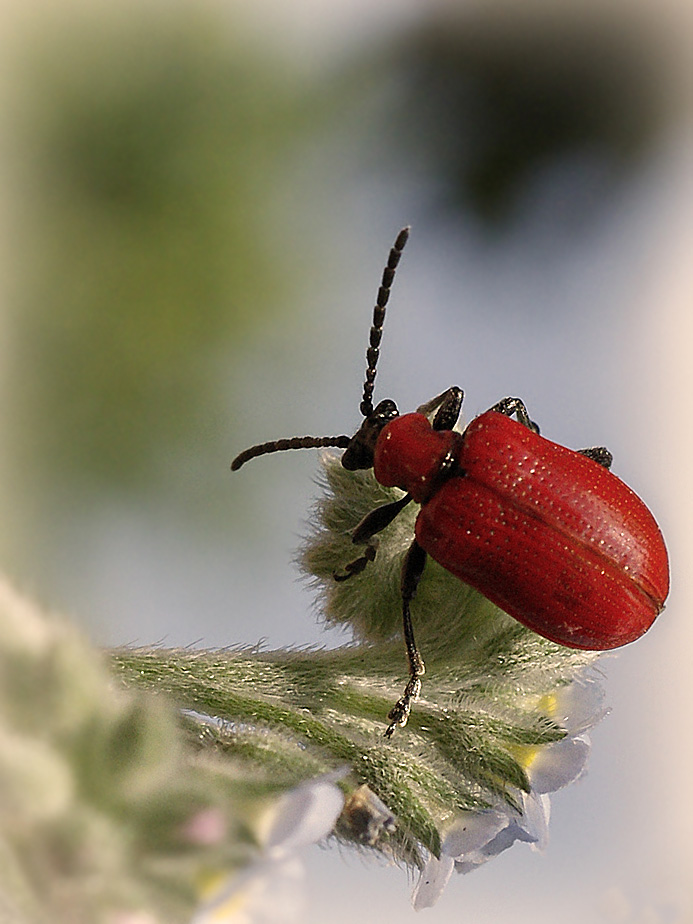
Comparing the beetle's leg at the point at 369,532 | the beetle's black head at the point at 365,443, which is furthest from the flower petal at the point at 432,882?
the beetle's black head at the point at 365,443

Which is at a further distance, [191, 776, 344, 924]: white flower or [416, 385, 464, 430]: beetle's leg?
[416, 385, 464, 430]: beetle's leg

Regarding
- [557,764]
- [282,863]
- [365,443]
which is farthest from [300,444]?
[282,863]

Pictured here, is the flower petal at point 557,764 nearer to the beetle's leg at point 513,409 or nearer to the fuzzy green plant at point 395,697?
the fuzzy green plant at point 395,697

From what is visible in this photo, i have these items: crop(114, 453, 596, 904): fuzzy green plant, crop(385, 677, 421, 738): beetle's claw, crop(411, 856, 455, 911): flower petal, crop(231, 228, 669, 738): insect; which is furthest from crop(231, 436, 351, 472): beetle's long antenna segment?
crop(411, 856, 455, 911): flower petal

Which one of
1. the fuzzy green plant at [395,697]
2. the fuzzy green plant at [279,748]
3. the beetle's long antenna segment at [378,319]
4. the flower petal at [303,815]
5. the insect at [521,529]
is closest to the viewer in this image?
the fuzzy green plant at [279,748]

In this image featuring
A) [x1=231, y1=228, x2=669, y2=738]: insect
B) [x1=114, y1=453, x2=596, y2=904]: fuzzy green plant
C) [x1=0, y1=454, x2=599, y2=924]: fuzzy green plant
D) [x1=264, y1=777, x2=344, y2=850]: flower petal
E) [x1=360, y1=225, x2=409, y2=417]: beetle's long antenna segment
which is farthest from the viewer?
[x1=360, y1=225, x2=409, y2=417]: beetle's long antenna segment

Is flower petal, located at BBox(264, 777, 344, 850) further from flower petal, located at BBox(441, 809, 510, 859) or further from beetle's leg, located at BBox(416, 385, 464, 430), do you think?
beetle's leg, located at BBox(416, 385, 464, 430)
